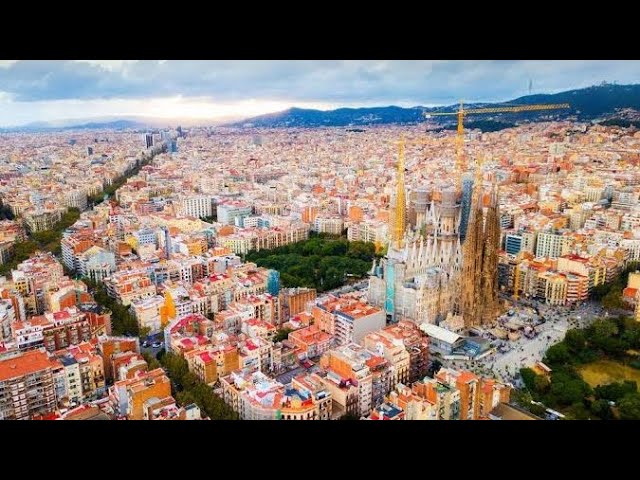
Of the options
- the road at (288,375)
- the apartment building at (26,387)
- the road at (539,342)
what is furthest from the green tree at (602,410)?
the apartment building at (26,387)

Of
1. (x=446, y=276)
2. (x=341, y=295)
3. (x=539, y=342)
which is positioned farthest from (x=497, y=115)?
(x=539, y=342)

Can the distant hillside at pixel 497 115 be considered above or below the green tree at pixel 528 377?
above

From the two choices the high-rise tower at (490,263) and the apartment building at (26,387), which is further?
the high-rise tower at (490,263)

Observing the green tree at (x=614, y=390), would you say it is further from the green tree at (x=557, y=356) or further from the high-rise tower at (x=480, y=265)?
the high-rise tower at (x=480, y=265)

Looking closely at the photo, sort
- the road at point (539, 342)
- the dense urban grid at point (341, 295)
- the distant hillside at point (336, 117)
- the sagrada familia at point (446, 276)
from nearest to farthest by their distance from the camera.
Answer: the dense urban grid at point (341, 295)
the road at point (539, 342)
the sagrada familia at point (446, 276)
the distant hillside at point (336, 117)

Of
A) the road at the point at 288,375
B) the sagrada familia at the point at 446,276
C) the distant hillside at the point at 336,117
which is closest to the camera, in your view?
the road at the point at 288,375

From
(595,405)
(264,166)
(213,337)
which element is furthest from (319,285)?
(264,166)

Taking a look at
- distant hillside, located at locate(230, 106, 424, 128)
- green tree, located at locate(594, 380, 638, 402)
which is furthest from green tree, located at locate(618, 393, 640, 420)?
distant hillside, located at locate(230, 106, 424, 128)
